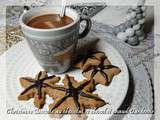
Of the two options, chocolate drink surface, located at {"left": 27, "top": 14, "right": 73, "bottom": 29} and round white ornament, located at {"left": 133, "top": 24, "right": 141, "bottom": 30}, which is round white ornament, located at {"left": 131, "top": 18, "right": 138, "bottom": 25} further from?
chocolate drink surface, located at {"left": 27, "top": 14, "right": 73, "bottom": 29}

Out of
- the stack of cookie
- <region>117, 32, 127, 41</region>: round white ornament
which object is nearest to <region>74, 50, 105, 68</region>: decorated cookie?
the stack of cookie

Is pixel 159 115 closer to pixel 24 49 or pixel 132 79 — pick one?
pixel 132 79

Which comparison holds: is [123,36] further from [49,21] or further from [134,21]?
[49,21]

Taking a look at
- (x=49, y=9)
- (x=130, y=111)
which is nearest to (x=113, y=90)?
(x=130, y=111)

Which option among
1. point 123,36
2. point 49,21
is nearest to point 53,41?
point 49,21

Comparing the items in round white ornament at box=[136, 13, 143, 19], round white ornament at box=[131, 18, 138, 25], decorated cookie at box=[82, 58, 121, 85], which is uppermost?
round white ornament at box=[136, 13, 143, 19]

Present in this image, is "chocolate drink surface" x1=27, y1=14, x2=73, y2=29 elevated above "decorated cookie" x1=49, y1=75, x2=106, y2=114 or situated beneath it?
elevated above
